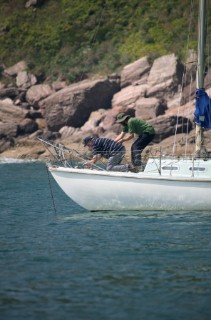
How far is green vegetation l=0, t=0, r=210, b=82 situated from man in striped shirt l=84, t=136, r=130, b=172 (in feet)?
132

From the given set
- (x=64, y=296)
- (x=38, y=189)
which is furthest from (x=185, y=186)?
(x=38, y=189)

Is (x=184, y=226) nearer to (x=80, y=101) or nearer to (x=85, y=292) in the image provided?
(x=85, y=292)

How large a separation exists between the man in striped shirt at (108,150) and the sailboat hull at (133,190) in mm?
529

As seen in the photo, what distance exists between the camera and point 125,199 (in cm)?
2194

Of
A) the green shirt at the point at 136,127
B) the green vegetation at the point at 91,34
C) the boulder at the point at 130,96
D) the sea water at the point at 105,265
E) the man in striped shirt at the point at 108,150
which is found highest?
the green vegetation at the point at 91,34

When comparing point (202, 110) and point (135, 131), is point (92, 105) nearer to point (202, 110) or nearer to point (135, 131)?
point (202, 110)

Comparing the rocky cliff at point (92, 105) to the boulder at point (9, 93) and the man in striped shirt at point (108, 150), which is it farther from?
the man in striped shirt at point (108, 150)

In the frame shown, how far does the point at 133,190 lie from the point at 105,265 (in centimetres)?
602

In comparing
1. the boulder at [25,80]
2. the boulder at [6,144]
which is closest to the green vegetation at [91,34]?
the boulder at [25,80]

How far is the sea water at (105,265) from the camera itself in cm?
1289

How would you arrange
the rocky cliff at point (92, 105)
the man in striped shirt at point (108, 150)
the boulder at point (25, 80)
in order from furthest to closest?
the boulder at point (25, 80)
the rocky cliff at point (92, 105)
the man in striped shirt at point (108, 150)

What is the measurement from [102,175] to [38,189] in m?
12.5

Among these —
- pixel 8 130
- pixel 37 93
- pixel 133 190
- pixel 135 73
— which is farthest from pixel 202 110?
pixel 37 93

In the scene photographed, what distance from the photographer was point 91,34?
71938 mm
